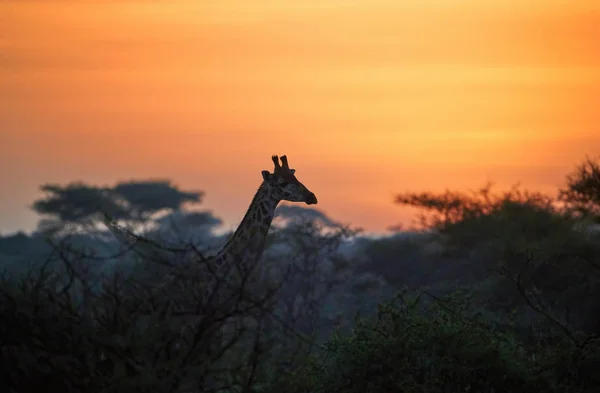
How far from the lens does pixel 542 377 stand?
30.5ft

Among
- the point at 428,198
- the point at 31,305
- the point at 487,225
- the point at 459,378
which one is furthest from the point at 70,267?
the point at 428,198

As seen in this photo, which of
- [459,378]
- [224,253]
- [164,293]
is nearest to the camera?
[164,293]

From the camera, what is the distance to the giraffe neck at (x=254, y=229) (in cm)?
1059

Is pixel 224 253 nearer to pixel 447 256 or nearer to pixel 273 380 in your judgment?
pixel 273 380

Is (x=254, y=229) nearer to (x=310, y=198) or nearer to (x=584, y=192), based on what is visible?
(x=310, y=198)

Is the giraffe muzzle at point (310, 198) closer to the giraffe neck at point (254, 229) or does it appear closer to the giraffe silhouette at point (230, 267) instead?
the giraffe silhouette at point (230, 267)

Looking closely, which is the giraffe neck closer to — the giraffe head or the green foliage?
the giraffe head

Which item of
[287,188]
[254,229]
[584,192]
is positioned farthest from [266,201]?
[584,192]

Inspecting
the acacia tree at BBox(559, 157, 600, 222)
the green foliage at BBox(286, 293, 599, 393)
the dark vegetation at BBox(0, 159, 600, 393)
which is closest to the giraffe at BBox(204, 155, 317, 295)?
the dark vegetation at BBox(0, 159, 600, 393)

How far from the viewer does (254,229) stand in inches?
450

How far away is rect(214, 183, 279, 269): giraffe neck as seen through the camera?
10.6 m

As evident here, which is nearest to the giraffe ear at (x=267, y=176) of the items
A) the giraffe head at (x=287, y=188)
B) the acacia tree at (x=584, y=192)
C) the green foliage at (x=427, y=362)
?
the giraffe head at (x=287, y=188)

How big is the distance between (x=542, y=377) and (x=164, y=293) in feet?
12.9

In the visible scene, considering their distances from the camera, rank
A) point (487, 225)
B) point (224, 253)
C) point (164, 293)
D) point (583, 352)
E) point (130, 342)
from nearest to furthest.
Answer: point (130, 342) → point (164, 293) → point (583, 352) → point (224, 253) → point (487, 225)
